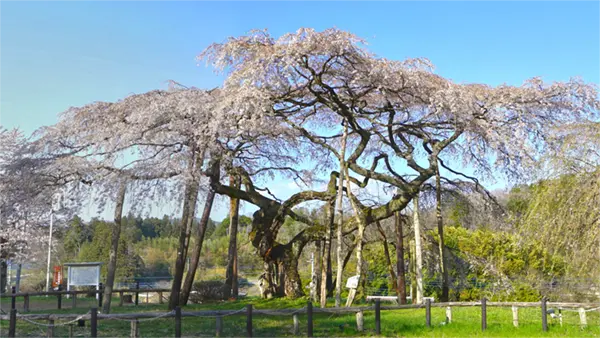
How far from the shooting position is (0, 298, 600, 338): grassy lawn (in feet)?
38.1


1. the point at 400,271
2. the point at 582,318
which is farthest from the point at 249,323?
the point at 400,271

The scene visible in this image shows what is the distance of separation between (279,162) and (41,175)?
318 inches

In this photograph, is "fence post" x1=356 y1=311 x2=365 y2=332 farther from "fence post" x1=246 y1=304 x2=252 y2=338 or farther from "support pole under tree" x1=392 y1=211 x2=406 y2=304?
"support pole under tree" x1=392 y1=211 x2=406 y2=304

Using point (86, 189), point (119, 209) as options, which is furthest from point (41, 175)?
point (119, 209)

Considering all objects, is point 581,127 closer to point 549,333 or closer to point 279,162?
point 549,333

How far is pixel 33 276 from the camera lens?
3734 cm

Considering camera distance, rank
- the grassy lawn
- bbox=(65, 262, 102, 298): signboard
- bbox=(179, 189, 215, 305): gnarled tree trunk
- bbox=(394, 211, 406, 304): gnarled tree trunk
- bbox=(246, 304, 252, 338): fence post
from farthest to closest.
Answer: bbox=(65, 262, 102, 298): signboard < bbox=(179, 189, 215, 305): gnarled tree trunk < bbox=(394, 211, 406, 304): gnarled tree trunk < the grassy lawn < bbox=(246, 304, 252, 338): fence post

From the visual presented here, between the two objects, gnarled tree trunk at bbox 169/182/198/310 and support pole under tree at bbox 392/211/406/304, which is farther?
support pole under tree at bbox 392/211/406/304

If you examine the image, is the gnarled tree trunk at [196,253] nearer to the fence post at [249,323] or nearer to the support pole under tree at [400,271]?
the support pole under tree at [400,271]

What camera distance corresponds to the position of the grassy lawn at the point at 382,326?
11.6m

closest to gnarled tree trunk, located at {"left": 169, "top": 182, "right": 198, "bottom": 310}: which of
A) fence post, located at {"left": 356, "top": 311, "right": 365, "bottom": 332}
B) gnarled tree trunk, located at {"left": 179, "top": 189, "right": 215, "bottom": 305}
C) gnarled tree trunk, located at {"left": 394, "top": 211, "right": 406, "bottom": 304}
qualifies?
gnarled tree trunk, located at {"left": 179, "top": 189, "right": 215, "bottom": 305}

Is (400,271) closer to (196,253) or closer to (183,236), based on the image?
(196,253)

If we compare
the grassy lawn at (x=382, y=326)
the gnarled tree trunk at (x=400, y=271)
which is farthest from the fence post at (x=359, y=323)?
the gnarled tree trunk at (x=400, y=271)

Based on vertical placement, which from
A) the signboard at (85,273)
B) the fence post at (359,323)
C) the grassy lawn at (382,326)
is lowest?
the grassy lawn at (382,326)
